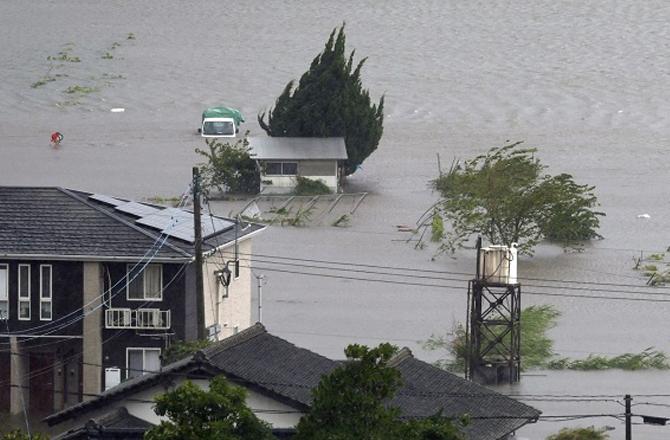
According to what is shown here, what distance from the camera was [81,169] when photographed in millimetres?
40750

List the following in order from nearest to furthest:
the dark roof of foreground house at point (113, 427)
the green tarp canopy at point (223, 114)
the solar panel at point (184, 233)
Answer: the dark roof of foreground house at point (113, 427)
the solar panel at point (184, 233)
the green tarp canopy at point (223, 114)

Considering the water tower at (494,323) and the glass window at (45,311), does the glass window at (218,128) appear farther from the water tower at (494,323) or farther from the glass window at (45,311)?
the glass window at (45,311)

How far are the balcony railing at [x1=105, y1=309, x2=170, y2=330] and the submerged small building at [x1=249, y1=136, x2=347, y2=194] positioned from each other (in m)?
17.6

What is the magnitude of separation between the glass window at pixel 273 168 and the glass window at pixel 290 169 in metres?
0.10

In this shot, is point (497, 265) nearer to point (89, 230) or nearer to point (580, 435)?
point (580, 435)

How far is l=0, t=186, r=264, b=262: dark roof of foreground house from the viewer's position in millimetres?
19594

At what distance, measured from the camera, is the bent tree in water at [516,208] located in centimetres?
3130

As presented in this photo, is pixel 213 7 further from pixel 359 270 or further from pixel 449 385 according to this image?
pixel 449 385

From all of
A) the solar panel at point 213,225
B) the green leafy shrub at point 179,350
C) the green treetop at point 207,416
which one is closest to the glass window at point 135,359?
the green leafy shrub at point 179,350

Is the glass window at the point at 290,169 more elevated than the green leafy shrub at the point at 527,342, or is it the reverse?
the glass window at the point at 290,169

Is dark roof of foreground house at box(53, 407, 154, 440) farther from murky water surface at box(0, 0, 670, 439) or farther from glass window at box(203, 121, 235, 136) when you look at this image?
glass window at box(203, 121, 235, 136)

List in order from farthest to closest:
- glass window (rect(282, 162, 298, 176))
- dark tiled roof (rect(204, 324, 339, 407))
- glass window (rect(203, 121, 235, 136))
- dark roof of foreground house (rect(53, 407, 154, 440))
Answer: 1. glass window (rect(203, 121, 235, 136))
2. glass window (rect(282, 162, 298, 176))
3. dark tiled roof (rect(204, 324, 339, 407))
4. dark roof of foreground house (rect(53, 407, 154, 440))

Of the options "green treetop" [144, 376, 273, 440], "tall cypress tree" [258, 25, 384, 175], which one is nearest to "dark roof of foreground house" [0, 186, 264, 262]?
"green treetop" [144, 376, 273, 440]

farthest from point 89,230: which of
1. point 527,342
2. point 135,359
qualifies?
point 527,342
